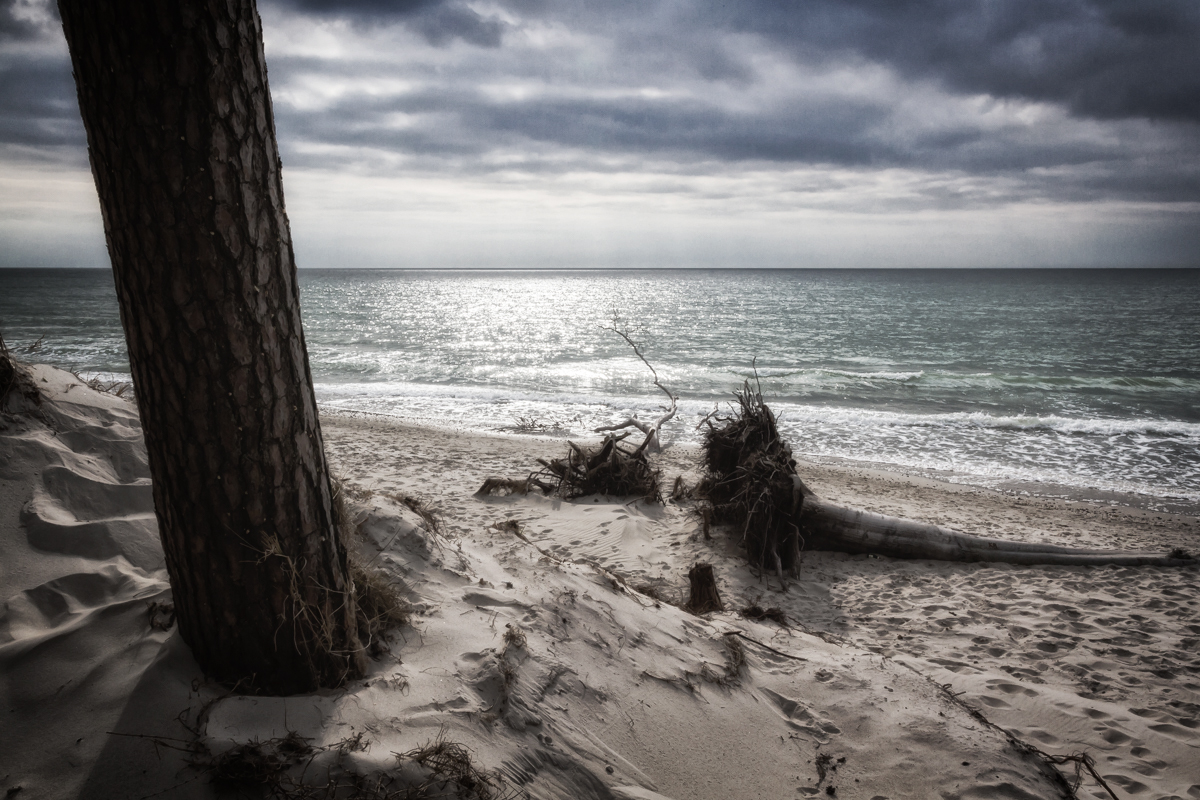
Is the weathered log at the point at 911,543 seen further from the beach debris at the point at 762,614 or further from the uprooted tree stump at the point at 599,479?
the uprooted tree stump at the point at 599,479

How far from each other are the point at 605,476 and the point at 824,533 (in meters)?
2.95

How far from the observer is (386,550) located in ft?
12.0

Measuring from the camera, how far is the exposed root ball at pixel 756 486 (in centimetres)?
626

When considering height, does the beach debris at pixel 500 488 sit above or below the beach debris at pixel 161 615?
below

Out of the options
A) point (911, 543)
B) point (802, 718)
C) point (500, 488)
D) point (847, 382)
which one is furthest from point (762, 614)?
point (847, 382)

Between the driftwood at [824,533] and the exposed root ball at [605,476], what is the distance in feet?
4.82

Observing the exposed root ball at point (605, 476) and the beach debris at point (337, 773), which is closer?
the beach debris at point (337, 773)

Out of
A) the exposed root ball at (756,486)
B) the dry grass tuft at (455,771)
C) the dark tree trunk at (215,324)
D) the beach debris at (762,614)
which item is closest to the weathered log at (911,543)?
the exposed root ball at (756,486)

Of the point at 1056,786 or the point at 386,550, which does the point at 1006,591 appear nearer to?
the point at 1056,786

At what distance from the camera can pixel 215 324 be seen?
1.99 meters

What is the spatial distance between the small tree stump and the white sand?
0.37m

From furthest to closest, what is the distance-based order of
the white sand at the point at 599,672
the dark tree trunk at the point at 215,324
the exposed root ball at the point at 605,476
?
the exposed root ball at the point at 605,476
the white sand at the point at 599,672
the dark tree trunk at the point at 215,324

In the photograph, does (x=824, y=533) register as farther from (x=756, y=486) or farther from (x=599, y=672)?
(x=599, y=672)

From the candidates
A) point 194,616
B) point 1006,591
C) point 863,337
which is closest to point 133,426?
point 194,616
